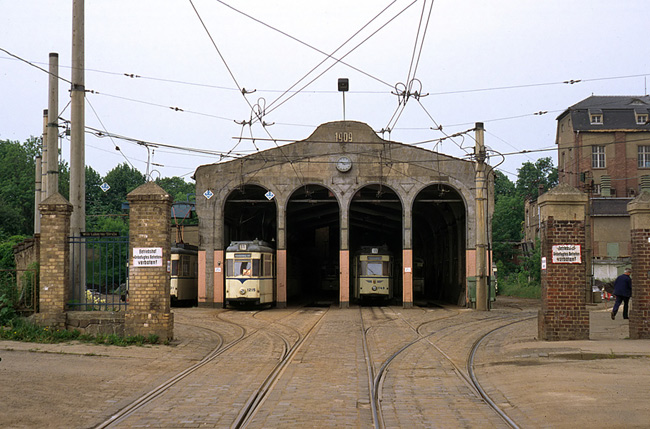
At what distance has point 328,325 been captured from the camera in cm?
2361

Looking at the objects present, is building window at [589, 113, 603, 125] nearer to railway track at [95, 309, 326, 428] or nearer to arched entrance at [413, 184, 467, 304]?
arched entrance at [413, 184, 467, 304]

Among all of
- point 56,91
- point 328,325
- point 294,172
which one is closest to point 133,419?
point 56,91

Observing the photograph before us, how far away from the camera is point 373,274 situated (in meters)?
36.9

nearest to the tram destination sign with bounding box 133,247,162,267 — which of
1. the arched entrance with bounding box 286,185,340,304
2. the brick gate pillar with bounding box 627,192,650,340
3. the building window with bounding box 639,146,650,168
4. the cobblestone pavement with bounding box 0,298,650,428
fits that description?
the cobblestone pavement with bounding box 0,298,650,428

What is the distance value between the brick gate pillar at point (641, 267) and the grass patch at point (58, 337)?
1037cm

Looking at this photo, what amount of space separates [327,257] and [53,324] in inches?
1854

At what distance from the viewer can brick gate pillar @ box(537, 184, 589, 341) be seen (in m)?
16.0

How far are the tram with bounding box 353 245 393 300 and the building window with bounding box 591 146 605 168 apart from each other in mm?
32183

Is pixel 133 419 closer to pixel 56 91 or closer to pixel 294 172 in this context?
pixel 56 91

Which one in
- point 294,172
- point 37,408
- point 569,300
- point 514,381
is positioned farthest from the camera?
point 294,172

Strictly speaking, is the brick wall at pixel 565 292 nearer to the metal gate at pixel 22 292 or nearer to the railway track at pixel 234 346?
the railway track at pixel 234 346

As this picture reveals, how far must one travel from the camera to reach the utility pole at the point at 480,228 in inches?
1162

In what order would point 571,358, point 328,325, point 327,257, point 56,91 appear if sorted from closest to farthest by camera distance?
point 571,358
point 56,91
point 328,325
point 327,257

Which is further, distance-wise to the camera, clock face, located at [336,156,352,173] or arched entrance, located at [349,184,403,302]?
arched entrance, located at [349,184,403,302]
